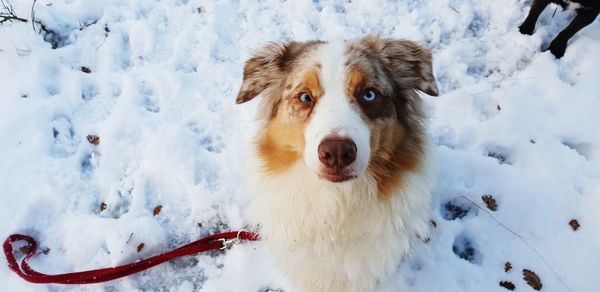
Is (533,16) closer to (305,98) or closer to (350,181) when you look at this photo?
(305,98)

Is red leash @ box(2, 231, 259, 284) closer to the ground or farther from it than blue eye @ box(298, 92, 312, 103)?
closer to the ground

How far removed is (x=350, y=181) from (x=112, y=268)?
1.98 m

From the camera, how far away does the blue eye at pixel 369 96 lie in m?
2.47

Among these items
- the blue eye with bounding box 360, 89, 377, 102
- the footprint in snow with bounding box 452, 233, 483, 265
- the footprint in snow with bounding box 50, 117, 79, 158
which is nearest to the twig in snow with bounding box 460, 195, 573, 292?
the footprint in snow with bounding box 452, 233, 483, 265

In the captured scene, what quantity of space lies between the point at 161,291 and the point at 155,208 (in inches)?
26.2

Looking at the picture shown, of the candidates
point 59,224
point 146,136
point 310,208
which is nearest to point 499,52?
point 310,208

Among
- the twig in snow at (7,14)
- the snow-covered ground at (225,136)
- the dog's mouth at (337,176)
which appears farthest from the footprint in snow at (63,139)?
the dog's mouth at (337,176)

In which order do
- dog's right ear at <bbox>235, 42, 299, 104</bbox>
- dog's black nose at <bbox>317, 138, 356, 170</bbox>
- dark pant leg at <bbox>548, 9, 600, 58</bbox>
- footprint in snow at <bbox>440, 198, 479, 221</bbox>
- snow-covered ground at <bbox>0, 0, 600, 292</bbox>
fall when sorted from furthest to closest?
dark pant leg at <bbox>548, 9, 600, 58</bbox> → footprint in snow at <bbox>440, 198, 479, 221</bbox> → snow-covered ground at <bbox>0, 0, 600, 292</bbox> → dog's right ear at <bbox>235, 42, 299, 104</bbox> → dog's black nose at <bbox>317, 138, 356, 170</bbox>

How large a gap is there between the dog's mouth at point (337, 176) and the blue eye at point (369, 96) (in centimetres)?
49

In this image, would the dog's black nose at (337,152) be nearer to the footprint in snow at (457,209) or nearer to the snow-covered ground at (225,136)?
the snow-covered ground at (225,136)

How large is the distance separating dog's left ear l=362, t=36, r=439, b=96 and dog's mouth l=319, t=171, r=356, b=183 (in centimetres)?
83

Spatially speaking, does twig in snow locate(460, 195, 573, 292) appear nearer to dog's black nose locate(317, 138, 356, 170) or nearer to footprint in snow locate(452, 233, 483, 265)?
footprint in snow locate(452, 233, 483, 265)

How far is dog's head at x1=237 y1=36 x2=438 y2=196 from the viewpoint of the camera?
86.4 inches

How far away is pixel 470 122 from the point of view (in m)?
3.97
